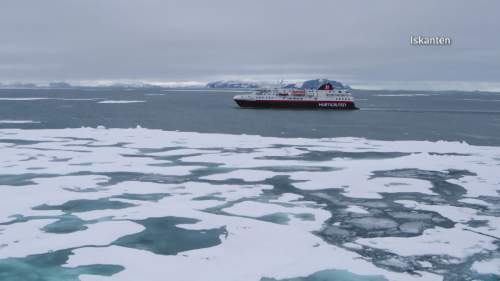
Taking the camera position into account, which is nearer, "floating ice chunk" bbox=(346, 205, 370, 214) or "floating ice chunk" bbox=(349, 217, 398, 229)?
"floating ice chunk" bbox=(349, 217, 398, 229)

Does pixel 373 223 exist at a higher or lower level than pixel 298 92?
lower

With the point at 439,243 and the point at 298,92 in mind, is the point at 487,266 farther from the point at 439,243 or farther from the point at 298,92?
the point at 298,92

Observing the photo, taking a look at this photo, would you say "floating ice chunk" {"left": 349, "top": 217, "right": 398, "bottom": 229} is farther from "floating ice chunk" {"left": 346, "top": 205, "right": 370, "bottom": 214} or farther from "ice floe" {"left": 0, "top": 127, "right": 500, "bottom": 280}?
"floating ice chunk" {"left": 346, "top": 205, "right": 370, "bottom": 214}

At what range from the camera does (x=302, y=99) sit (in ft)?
262

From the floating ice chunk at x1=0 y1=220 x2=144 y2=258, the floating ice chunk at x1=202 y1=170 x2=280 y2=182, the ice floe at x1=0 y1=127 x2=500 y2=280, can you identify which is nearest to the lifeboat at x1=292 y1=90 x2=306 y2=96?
the ice floe at x1=0 y1=127 x2=500 y2=280

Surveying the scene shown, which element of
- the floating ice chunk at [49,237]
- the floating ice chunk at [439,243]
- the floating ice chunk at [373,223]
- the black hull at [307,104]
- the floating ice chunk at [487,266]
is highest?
the black hull at [307,104]

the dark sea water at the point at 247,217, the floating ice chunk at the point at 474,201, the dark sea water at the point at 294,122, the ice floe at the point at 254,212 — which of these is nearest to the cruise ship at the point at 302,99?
the dark sea water at the point at 294,122

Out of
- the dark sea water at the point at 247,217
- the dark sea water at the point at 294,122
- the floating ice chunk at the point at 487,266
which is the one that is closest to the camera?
the floating ice chunk at the point at 487,266

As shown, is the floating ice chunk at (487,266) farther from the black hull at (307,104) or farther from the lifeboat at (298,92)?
the lifeboat at (298,92)

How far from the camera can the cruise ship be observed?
79438 millimetres

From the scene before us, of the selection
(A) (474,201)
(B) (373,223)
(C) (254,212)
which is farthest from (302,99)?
(B) (373,223)

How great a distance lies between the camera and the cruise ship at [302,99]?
79.4 metres

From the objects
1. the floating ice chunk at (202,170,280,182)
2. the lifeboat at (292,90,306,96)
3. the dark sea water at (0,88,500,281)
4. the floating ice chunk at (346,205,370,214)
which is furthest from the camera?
the lifeboat at (292,90,306,96)

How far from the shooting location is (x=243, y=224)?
12297 mm
